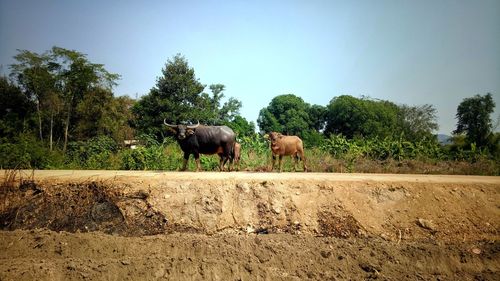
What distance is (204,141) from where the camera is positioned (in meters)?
10.4

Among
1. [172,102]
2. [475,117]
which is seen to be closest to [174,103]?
[172,102]

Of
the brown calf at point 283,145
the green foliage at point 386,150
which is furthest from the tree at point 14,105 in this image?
the green foliage at point 386,150

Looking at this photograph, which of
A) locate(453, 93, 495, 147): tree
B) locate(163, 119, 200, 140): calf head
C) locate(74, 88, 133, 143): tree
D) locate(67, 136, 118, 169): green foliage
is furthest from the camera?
locate(453, 93, 495, 147): tree

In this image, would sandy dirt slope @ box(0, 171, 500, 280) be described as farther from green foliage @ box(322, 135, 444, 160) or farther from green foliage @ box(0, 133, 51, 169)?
green foliage @ box(322, 135, 444, 160)

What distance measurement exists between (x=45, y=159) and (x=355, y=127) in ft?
87.7

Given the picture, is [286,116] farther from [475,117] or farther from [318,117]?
[475,117]

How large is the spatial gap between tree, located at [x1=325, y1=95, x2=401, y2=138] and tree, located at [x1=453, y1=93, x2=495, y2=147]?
5.65 m

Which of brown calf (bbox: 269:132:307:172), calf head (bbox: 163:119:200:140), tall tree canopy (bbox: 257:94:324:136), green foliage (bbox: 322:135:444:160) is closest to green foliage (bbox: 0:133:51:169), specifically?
calf head (bbox: 163:119:200:140)

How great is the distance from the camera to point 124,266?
5.74 meters

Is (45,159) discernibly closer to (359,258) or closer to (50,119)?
(50,119)

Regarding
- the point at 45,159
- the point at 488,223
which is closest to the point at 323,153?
the point at 488,223

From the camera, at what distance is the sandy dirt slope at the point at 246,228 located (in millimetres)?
5914

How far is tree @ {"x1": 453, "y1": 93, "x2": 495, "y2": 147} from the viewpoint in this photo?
1153 inches

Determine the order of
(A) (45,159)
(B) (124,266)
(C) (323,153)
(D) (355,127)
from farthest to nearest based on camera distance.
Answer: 1. (D) (355,127)
2. (C) (323,153)
3. (A) (45,159)
4. (B) (124,266)
